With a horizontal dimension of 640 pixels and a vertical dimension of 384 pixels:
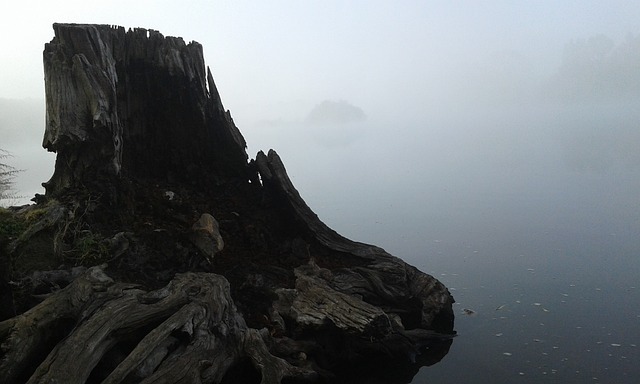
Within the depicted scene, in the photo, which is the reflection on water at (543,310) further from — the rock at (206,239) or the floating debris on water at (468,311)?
the rock at (206,239)

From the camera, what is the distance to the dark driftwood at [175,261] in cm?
779

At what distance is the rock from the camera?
10.5 meters

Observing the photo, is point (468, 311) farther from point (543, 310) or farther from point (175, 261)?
point (175, 261)

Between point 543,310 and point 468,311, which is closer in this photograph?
point 543,310

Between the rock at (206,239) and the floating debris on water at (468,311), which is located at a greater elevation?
the rock at (206,239)

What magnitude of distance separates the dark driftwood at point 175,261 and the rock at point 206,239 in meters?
0.03

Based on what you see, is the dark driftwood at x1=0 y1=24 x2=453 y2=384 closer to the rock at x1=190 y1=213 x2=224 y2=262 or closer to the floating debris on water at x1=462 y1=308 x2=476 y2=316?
the rock at x1=190 y1=213 x2=224 y2=262

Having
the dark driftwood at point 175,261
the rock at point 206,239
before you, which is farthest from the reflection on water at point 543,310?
the rock at point 206,239

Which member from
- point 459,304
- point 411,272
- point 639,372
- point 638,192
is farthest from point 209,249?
point 638,192

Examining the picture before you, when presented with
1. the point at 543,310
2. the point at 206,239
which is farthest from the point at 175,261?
the point at 543,310

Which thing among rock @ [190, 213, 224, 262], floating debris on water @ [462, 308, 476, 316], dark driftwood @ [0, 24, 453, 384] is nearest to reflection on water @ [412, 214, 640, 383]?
floating debris on water @ [462, 308, 476, 316]

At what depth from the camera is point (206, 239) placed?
10586 millimetres

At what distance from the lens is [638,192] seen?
96.0 feet

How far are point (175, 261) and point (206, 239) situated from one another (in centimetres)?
74
